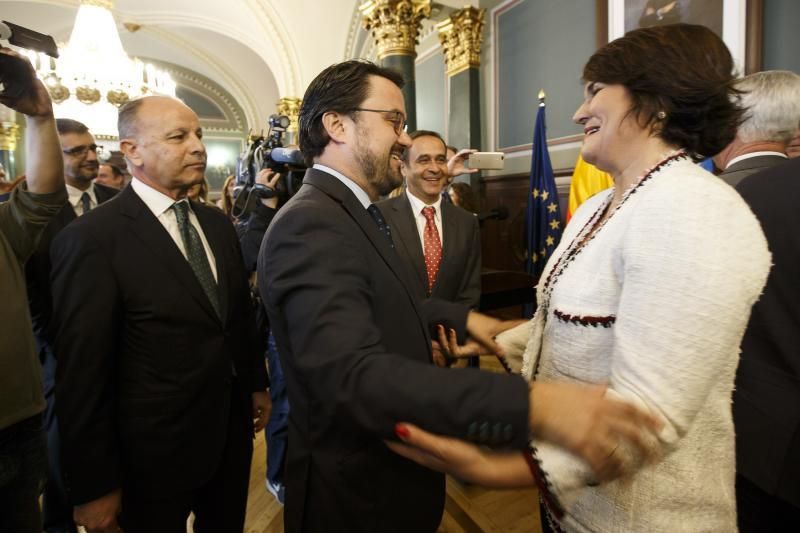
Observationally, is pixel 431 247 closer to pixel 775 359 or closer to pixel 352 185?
pixel 352 185

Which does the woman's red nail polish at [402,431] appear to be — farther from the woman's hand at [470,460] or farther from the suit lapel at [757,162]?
the suit lapel at [757,162]

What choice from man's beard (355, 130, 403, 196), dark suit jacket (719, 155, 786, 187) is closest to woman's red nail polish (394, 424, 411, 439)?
man's beard (355, 130, 403, 196)

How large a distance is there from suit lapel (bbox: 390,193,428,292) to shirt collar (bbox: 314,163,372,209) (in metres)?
1.32

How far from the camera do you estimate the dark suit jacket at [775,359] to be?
1076 millimetres

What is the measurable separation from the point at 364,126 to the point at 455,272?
1.49 m

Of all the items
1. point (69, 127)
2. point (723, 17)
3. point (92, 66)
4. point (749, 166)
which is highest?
point (92, 66)

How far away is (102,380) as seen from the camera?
1272 millimetres

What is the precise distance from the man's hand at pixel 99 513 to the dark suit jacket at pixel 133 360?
0.02 metres

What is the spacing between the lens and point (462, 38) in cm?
529

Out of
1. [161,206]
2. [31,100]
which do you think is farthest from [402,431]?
[31,100]

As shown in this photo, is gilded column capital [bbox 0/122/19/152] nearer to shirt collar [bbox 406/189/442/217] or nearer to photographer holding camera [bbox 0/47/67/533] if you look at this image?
shirt collar [bbox 406/189/442/217]

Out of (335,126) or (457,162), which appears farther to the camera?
(457,162)

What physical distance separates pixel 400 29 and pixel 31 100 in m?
4.30

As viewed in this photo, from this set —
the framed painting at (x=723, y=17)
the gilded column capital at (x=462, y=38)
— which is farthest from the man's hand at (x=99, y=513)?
the gilded column capital at (x=462, y=38)
